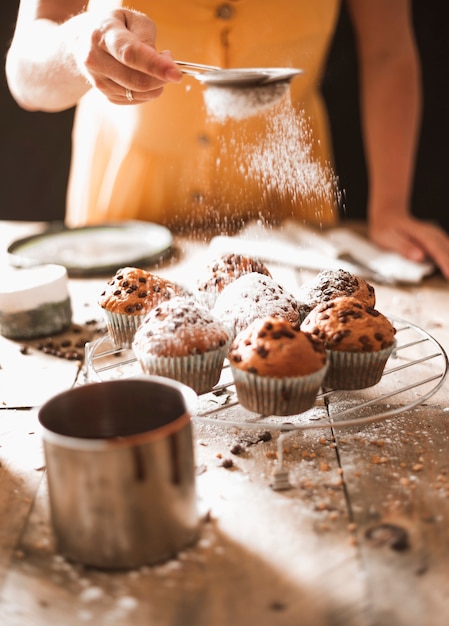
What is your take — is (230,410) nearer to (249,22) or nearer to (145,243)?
(145,243)

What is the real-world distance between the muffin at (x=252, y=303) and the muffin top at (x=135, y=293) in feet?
0.43

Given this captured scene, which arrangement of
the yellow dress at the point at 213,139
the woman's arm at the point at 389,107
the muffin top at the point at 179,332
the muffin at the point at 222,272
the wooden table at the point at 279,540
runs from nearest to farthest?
the wooden table at the point at 279,540
the muffin top at the point at 179,332
the muffin at the point at 222,272
the yellow dress at the point at 213,139
the woman's arm at the point at 389,107

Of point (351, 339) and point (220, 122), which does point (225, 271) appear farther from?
point (220, 122)

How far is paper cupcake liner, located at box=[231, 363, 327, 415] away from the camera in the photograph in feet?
3.95

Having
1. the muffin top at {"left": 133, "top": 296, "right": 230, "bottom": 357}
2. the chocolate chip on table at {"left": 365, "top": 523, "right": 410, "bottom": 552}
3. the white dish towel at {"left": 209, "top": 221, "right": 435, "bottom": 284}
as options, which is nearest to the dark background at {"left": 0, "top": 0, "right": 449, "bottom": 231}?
the white dish towel at {"left": 209, "top": 221, "right": 435, "bottom": 284}

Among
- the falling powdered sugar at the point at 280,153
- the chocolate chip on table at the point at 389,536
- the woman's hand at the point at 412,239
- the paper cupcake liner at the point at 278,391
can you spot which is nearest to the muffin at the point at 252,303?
the paper cupcake liner at the point at 278,391

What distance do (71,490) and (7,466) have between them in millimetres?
377

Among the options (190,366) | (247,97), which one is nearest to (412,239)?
(247,97)

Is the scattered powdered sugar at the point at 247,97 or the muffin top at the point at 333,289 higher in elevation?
the scattered powdered sugar at the point at 247,97

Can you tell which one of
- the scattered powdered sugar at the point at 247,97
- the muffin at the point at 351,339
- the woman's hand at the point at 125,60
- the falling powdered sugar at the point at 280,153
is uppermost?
the woman's hand at the point at 125,60

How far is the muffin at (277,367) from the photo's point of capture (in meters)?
1.20

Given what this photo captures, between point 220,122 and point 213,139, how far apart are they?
0.69ft

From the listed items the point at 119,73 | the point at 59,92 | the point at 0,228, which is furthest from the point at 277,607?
the point at 0,228

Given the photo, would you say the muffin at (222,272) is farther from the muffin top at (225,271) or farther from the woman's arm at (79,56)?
the woman's arm at (79,56)
